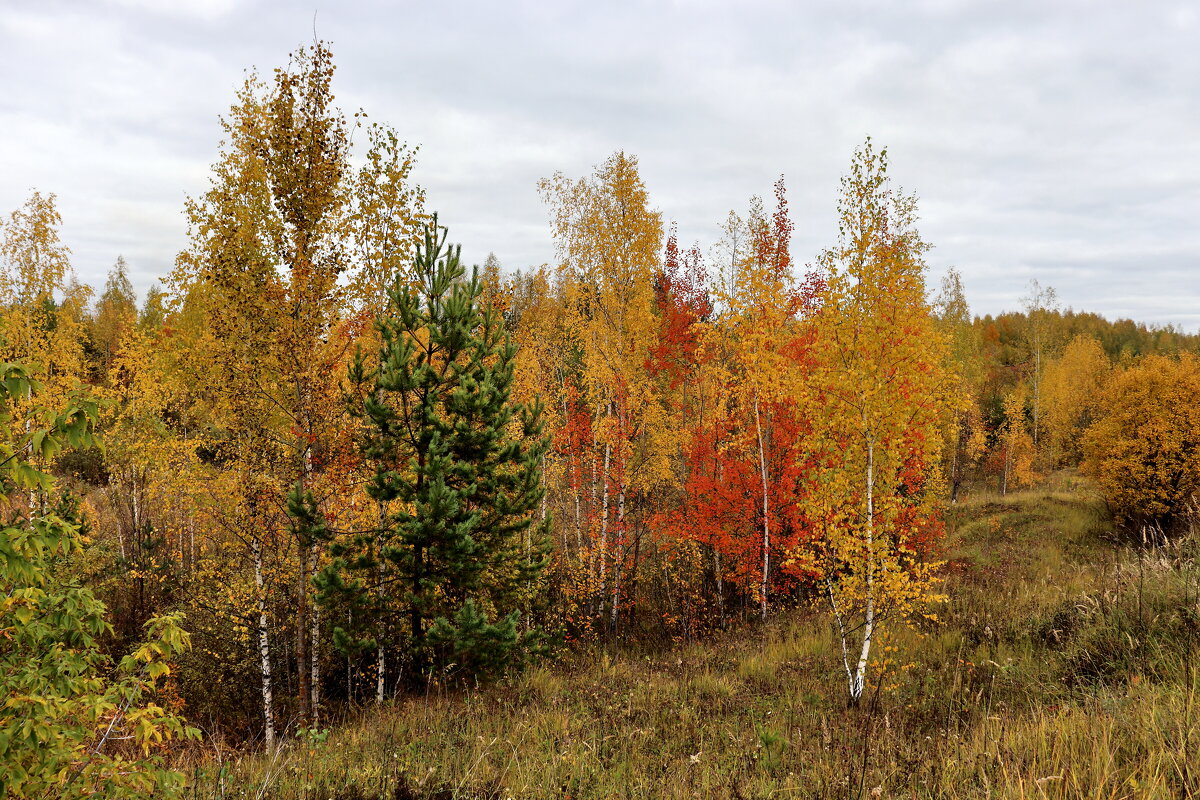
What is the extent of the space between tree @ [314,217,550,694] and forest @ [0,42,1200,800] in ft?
0.26

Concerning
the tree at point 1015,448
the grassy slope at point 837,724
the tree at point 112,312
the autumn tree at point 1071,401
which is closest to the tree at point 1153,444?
the grassy slope at point 837,724

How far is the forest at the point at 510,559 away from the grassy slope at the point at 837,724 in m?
0.07

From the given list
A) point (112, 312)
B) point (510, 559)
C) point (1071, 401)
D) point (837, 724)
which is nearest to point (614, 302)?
point (510, 559)

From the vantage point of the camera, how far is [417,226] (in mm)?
11719

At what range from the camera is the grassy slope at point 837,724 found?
414 cm

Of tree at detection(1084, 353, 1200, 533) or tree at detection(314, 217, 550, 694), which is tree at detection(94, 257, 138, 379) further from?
tree at detection(1084, 353, 1200, 533)

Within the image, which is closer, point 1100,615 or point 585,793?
point 585,793

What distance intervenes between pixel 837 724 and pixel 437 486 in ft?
23.4

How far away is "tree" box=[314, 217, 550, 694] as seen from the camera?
9.73 meters

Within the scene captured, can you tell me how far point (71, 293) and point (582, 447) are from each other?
18.5 metres

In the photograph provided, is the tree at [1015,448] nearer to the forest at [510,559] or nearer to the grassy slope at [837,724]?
the forest at [510,559]

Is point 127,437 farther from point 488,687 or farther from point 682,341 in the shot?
point 682,341

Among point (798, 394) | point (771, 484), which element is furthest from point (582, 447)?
point (798, 394)

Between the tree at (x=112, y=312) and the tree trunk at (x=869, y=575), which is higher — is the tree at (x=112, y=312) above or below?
above
